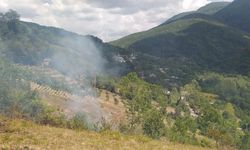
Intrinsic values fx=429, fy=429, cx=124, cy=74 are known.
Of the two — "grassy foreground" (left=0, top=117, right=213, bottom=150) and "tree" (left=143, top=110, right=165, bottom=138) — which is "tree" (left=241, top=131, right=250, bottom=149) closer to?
"tree" (left=143, top=110, right=165, bottom=138)

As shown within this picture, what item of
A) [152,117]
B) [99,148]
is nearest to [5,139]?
[99,148]

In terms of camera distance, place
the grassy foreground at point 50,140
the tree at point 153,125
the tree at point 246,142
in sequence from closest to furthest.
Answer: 1. the grassy foreground at point 50,140
2. the tree at point 153,125
3. the tree at point 246,142

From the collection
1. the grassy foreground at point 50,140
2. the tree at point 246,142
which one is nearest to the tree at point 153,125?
the tree at point 246,142

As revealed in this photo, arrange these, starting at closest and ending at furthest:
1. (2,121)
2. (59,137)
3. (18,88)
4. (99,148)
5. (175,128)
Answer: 1. (99,148)
2. (59,137)
3. (2,121)
4. (175,128)
5. (18,88)

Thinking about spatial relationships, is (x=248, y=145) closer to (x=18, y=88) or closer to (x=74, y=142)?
(x=18, y=88)

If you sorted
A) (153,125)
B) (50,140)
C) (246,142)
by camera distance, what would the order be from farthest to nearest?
(246,142) → (153,125) → (50,140)

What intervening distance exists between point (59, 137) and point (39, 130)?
290 centimetres

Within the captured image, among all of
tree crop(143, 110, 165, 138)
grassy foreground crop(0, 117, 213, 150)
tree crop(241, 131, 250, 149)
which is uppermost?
grassy foreground crop(0, 117, 213, 150)

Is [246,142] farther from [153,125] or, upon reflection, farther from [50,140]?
[50,140]

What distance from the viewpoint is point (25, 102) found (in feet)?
539

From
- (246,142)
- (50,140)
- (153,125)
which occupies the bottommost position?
(246,142)

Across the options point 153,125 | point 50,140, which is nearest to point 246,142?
point 153,125

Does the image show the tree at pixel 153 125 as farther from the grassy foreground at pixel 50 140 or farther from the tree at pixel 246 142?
the grassy foreground at pixel 50 140

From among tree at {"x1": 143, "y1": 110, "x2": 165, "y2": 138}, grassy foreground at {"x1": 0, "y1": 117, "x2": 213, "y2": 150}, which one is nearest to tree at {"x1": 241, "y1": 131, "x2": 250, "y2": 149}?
tree at {"x1": 143, "y1": 110, "x2": 165, "y2": 138}
